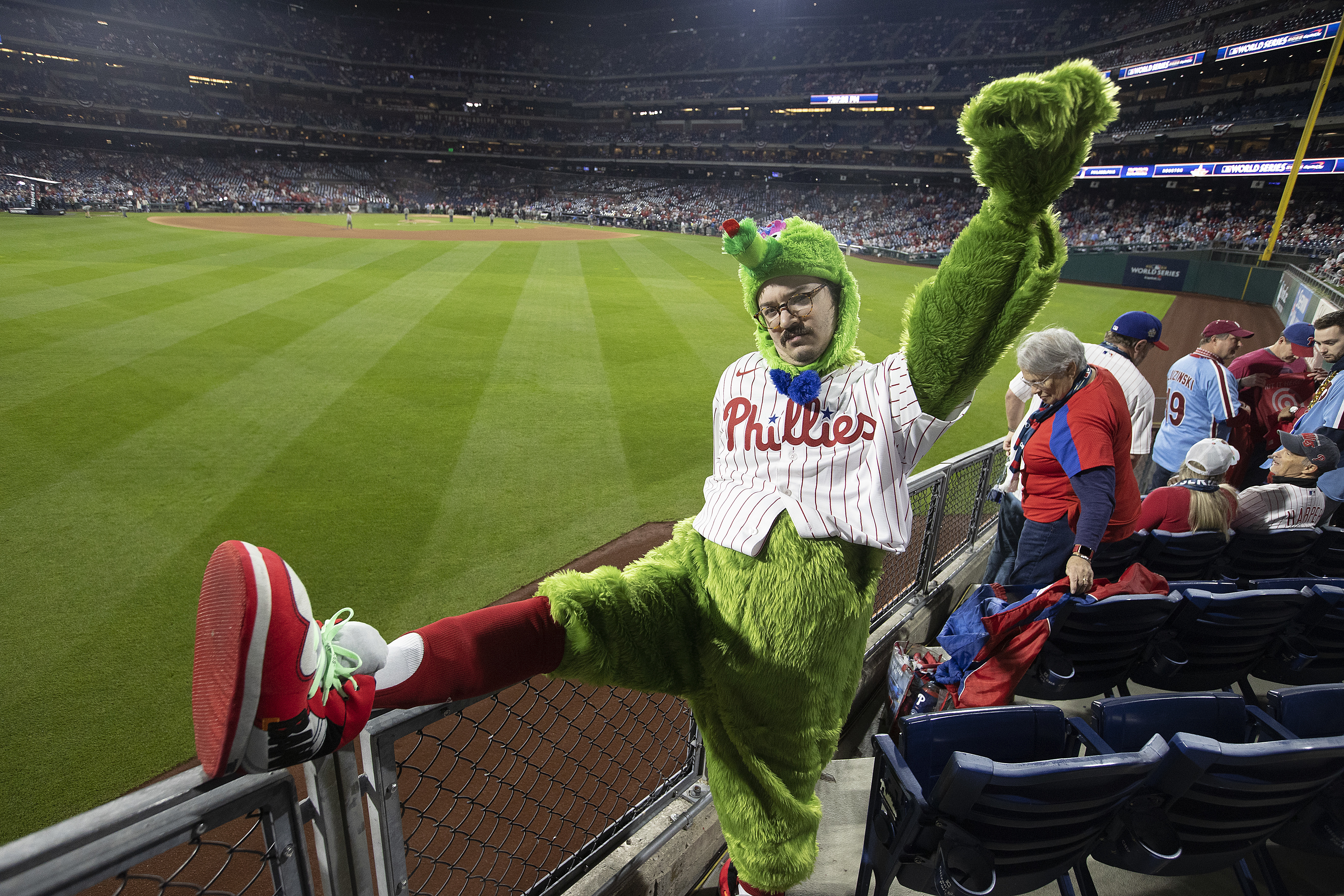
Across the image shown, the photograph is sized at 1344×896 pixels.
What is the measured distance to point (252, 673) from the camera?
1091 mm

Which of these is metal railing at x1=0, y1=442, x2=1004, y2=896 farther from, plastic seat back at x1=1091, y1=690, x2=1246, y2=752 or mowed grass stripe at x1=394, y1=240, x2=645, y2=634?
plastic seat back at x1=1091, y1=690, x2=1246, y2=752

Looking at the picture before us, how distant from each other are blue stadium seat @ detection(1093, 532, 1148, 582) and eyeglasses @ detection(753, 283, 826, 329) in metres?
2.73

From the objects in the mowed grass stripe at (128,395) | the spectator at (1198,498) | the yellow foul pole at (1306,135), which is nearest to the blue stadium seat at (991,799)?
the spectator at (1198,498)

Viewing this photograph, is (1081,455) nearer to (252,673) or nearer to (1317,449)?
(1317,449)

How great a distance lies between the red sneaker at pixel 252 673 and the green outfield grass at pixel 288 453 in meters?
3.00

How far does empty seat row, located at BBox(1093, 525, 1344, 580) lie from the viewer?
3.83 m

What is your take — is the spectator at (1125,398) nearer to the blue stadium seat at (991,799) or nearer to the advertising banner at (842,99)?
the blue stadium seat at (991,799)

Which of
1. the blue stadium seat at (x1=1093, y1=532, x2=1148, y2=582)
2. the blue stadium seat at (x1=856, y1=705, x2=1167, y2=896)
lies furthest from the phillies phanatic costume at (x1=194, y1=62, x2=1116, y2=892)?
the blue stadium seat at (x1=1093, y1=532, x2=1148, y2=582)

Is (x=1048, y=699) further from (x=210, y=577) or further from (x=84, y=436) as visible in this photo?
(x=84, y=436)

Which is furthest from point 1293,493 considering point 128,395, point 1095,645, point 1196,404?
point 128,395

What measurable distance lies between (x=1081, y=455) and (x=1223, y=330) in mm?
3169

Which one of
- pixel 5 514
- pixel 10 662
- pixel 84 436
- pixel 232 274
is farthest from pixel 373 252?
pixel 10 662

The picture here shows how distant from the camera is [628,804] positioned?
316 centimetres

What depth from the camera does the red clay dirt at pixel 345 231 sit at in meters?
27.1
